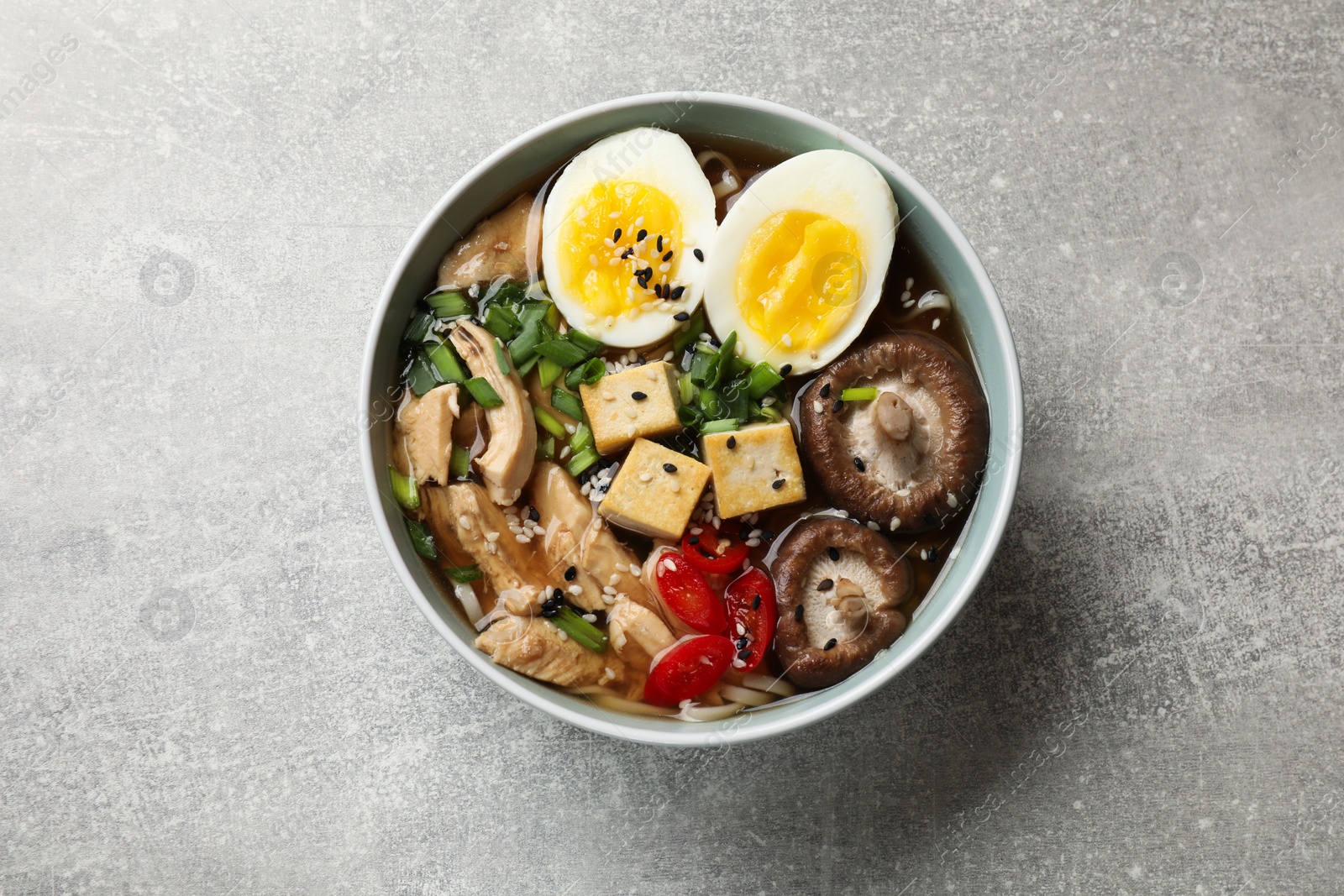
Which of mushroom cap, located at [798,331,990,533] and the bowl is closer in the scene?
the bowl

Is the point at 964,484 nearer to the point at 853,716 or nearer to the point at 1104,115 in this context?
the point at 853,716

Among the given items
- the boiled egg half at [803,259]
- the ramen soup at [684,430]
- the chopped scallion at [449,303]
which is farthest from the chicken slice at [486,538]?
the boiled egg half at [803,259]

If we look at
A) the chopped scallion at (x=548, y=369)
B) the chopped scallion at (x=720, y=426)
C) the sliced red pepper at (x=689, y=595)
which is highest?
the chopped scallion at (x=548, y=369)

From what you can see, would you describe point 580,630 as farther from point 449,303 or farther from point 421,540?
point 449,303

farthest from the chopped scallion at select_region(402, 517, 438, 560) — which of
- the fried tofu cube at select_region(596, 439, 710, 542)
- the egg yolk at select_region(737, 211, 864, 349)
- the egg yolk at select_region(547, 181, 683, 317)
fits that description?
the egg yolk at select_region(737, 211, 864, 349)

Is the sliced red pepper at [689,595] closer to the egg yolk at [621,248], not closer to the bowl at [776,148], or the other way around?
the bowl at [776,148]

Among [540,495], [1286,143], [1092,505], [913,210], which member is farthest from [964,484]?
[1286,143]

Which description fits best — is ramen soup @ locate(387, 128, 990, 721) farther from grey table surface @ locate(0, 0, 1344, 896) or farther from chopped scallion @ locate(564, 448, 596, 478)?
grey table surface @ locate(0, 0, 1344, 896)
